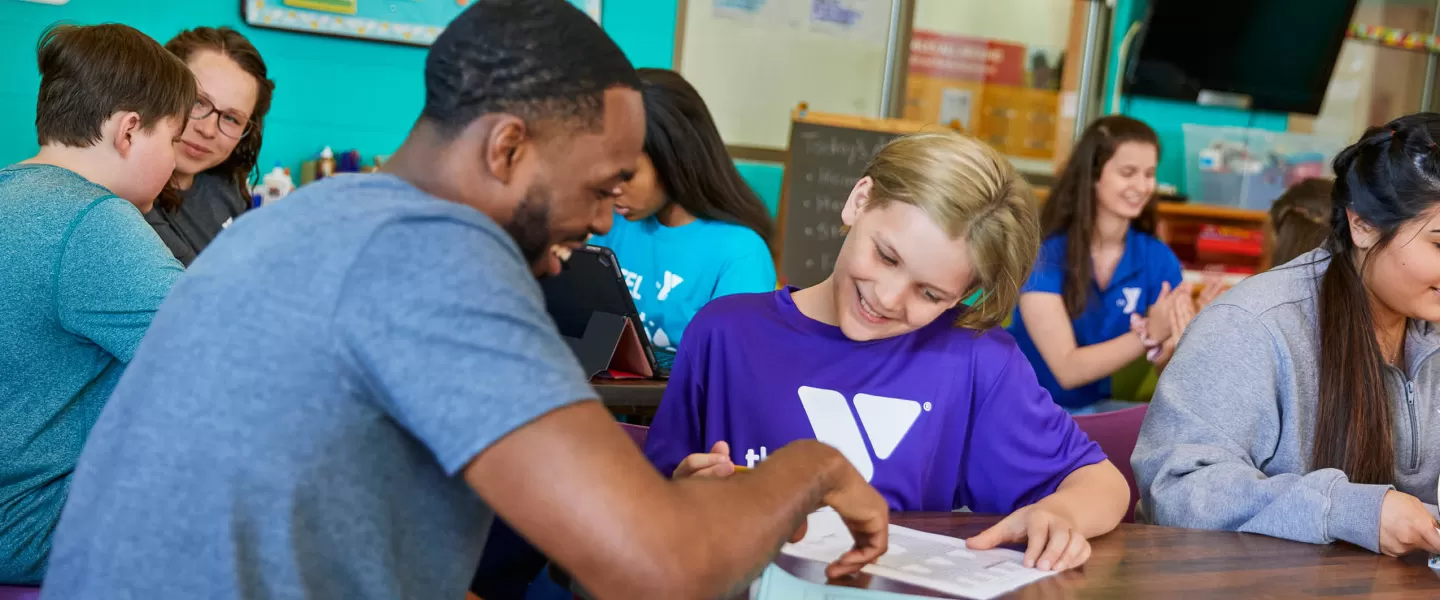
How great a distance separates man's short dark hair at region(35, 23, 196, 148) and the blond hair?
120 centimetres

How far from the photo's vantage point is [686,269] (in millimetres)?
3006

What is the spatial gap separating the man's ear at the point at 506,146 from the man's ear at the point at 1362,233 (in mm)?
1462

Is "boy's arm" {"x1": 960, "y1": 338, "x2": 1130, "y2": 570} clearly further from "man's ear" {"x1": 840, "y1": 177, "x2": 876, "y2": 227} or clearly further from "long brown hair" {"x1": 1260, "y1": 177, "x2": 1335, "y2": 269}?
"long brown hair" {"x1": 1260, "y1": 177, "x2": 1335, "y2": 269}

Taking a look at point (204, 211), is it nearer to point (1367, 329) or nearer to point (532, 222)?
point (532, 222)

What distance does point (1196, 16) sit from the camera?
590cm

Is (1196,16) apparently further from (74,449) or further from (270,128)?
(74,449)

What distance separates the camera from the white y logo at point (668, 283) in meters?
3.01

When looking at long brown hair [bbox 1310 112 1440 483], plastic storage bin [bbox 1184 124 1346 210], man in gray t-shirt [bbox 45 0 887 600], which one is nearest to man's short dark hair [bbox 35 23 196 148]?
man in gray t-shirt [bbox 45 0 887 600]

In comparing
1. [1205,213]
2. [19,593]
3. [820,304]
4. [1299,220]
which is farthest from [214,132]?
[1205,213]

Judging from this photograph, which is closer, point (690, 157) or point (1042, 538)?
point (1042, 538)

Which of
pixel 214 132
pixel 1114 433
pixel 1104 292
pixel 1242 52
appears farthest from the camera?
pixel 1242 52

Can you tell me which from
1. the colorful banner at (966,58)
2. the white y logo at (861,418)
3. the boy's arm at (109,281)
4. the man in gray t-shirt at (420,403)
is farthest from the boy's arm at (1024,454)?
the colorful banner at (966,58)

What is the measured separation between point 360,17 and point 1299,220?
313cm

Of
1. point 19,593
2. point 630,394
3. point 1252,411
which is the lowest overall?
point 19,593
